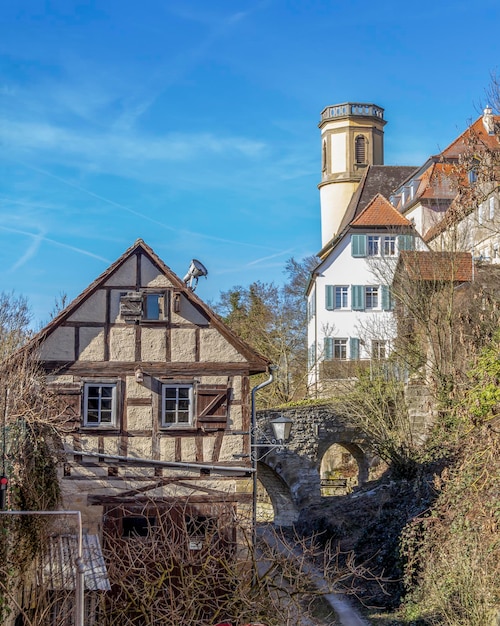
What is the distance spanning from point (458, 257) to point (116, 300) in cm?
1023

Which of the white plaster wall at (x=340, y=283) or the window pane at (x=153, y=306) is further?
the white plaster wall at (x=340, y=283)

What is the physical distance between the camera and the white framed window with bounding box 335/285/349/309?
133ft

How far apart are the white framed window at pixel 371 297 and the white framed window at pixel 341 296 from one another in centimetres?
88

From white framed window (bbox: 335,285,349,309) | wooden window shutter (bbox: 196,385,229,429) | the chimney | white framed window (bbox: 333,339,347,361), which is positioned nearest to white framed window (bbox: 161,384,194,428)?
wooden window shutter (bbox: 196,385,229,429)

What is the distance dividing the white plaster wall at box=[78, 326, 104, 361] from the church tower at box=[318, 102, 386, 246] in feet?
115

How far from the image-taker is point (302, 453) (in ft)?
91.6

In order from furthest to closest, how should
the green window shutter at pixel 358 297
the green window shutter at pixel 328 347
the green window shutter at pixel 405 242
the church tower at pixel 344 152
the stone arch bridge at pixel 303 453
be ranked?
the church tower at pixel 344 152
the green window shutter at pixel 358 297
the green window shutter at pixel 328 347
the stone arch bridge at pixel 303 453
the green window shutter at pixel 405 242

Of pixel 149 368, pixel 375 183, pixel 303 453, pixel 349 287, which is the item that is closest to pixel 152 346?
pixel 149 368

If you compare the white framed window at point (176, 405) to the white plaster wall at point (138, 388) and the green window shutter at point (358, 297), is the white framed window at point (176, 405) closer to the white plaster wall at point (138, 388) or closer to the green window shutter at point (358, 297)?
the white plaster wall at point (138, 388)

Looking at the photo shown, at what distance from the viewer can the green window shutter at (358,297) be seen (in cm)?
4028

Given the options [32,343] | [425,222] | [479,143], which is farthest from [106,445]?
[425,222]

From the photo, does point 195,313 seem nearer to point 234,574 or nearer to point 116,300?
point 116,300

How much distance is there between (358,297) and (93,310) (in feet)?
80.8

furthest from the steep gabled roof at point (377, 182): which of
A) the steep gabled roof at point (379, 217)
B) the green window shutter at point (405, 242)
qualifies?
the green window shutter at point (405, 242)
